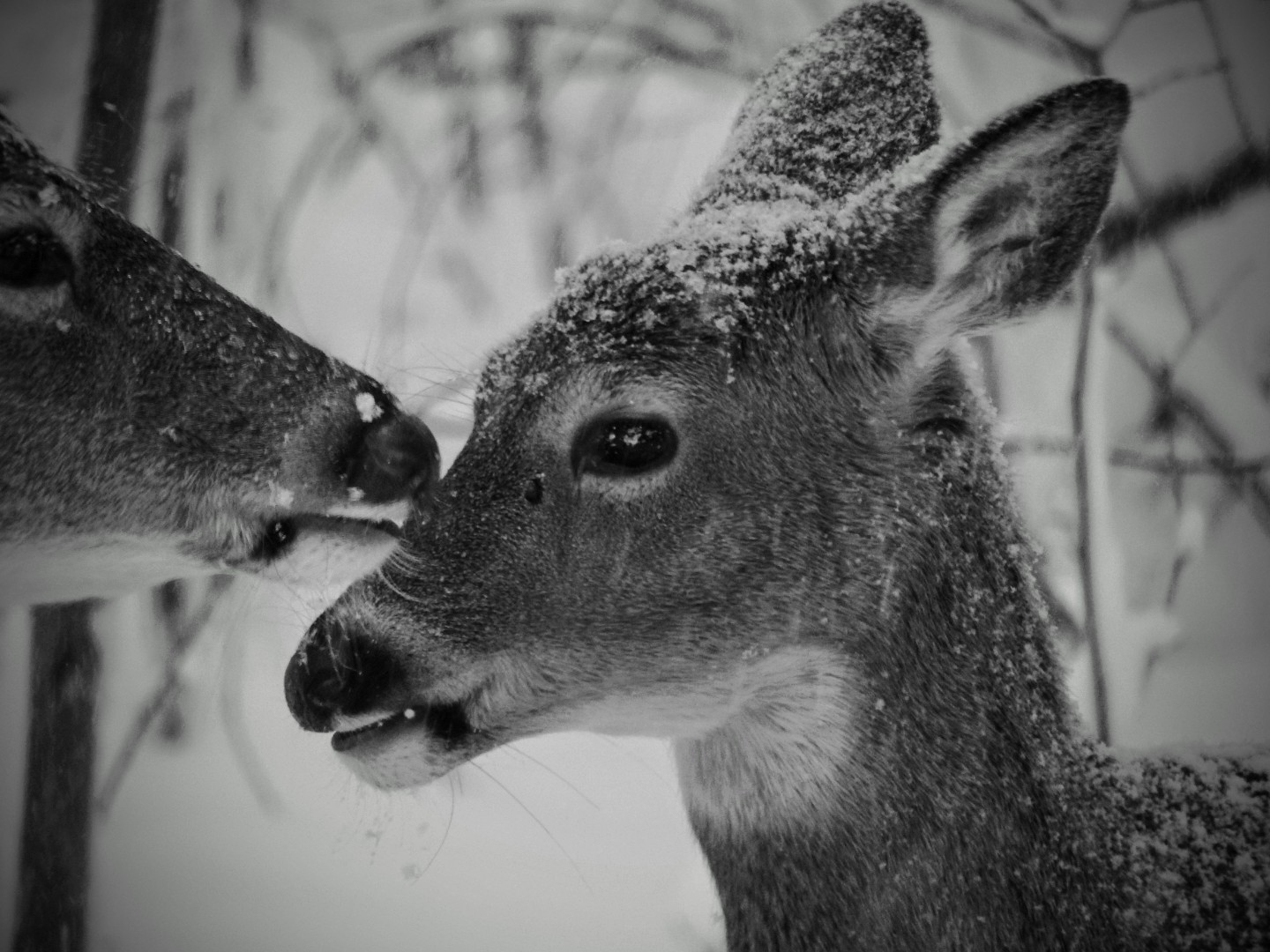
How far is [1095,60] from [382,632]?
359 cm

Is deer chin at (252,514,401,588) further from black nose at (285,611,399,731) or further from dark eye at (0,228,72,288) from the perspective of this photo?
dark eye at (0,228,72,288)

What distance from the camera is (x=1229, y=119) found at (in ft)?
12.7

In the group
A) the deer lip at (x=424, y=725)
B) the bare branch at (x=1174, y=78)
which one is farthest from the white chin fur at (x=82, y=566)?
the bare branch at (x=1174, y=78)

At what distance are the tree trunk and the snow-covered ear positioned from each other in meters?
2.39

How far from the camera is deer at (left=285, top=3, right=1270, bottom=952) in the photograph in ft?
5.91

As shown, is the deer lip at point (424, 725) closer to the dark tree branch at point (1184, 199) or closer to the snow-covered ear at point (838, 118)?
the snow-covered ear at point (838, 118)

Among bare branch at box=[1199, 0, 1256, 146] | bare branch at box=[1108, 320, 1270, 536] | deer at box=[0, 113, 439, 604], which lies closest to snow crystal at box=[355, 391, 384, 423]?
deer at box=[0, 113, 439, 604]

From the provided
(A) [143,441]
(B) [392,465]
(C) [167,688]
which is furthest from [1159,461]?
(C) [167,688]

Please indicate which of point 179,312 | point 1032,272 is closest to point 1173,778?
point 1032,272

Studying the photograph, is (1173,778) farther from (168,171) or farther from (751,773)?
(168,171)

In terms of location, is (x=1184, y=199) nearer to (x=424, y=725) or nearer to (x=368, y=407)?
(x=368, y=407)

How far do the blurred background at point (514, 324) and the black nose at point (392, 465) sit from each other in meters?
1.16

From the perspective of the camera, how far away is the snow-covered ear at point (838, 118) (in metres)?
2.36

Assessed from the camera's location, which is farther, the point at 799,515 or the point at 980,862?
the point at 799,515
